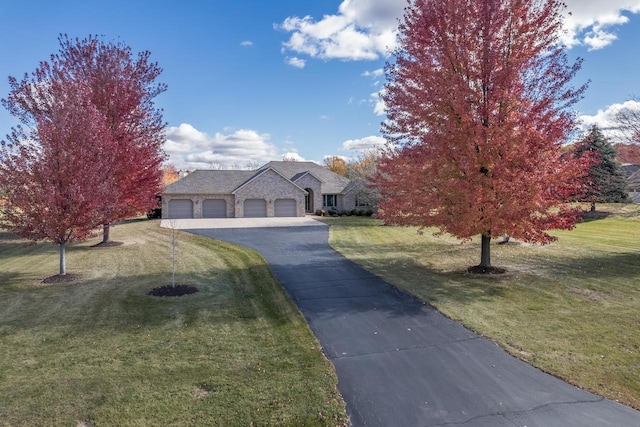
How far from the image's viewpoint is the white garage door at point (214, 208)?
36125 millimetres

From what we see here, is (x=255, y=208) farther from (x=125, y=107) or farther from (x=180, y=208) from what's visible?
(x=125, y=107)

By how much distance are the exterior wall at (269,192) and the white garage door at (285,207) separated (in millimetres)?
340

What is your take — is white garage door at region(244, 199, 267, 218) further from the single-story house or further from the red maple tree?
the red maple tree

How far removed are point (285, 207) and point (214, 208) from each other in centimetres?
663

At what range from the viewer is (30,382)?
5492 mm

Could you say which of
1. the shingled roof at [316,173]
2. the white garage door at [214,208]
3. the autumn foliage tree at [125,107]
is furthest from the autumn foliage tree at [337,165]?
the autumn foliage tree at [125,107]

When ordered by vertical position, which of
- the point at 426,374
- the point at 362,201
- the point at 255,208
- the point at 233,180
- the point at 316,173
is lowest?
the point at 426,374

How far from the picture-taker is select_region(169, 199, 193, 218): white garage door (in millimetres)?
35406

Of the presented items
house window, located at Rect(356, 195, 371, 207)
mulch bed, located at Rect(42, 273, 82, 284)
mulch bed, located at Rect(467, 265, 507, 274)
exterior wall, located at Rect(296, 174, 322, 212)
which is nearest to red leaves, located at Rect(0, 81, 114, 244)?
mulch bed, located at Rect(42, 273, 82, 284)

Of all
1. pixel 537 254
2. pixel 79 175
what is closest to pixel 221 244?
pixel 79 175

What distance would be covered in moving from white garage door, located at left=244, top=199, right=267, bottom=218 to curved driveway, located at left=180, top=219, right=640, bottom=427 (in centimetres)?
2718

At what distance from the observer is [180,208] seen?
35.6 meters

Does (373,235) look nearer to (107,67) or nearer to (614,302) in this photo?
(614,302)

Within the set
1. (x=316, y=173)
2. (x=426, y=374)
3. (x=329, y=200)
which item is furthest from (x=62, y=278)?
(x=316, y=173)
